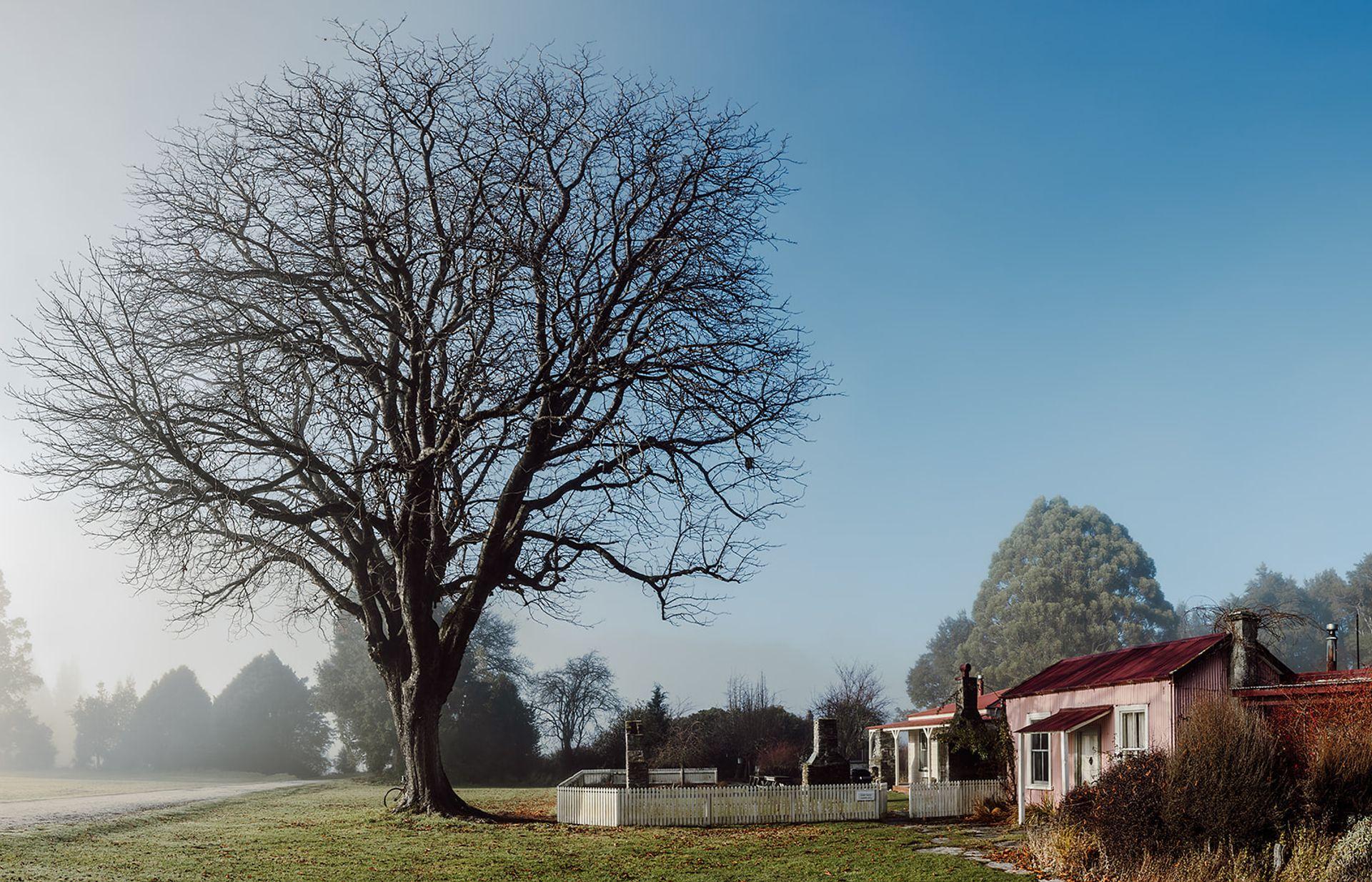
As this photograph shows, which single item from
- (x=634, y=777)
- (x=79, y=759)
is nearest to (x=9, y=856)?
(x=634, y=777)

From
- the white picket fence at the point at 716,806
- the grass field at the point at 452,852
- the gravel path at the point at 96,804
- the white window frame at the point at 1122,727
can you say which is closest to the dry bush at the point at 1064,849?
the grass field at the point at 452,852

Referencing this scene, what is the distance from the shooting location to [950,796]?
24875 millimetres

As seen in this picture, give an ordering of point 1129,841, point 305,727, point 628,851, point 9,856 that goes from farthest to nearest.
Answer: point 305,727 < point 628,851 < point 9,856 < point 1129,841

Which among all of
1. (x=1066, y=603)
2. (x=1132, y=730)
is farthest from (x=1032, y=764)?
(x=1066, y=603)

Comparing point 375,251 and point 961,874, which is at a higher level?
point 375,251

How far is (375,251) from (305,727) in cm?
5620

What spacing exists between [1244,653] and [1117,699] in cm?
287

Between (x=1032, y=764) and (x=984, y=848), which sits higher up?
(x=1032, y=764)

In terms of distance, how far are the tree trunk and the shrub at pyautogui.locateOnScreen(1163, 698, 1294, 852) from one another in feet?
47.0

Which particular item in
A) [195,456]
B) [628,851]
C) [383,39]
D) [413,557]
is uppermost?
[383,39]

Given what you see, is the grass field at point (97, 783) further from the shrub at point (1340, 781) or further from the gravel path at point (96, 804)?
the shrub at point (1340, 781)

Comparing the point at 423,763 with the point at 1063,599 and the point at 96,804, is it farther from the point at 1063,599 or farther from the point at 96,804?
the point at 1063,599

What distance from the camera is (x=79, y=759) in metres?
74.6

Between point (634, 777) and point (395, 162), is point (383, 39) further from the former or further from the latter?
point (634, 777)
